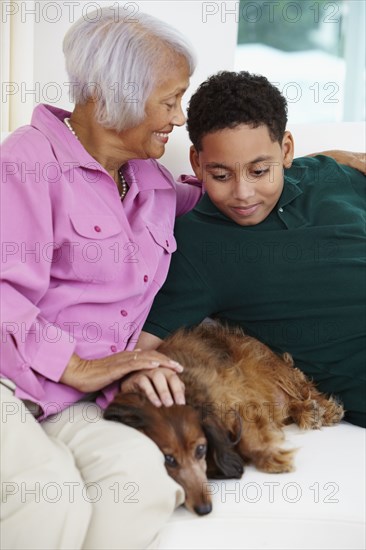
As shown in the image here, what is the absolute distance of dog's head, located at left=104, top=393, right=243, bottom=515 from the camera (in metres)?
1.88

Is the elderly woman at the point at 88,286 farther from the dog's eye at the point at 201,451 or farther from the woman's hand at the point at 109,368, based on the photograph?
the dog's eye at the point at 201,451

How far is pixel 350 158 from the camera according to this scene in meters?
2.69

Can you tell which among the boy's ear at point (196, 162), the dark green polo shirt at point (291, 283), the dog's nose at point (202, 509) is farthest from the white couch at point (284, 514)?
the boy's ear at point (196, 162)

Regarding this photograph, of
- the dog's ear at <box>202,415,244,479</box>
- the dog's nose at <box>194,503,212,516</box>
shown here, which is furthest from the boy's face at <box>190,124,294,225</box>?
the dog's nose at <box>194,503,212,516</box>

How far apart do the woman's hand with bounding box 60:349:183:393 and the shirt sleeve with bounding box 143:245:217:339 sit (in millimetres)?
317

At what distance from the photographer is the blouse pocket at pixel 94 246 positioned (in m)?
2.18

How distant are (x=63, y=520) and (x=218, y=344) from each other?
2.64ft

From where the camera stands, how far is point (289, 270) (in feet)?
7.95

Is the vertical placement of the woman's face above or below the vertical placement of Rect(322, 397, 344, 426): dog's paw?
above

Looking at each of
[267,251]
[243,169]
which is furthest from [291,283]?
[243,169]

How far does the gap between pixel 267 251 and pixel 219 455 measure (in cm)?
70

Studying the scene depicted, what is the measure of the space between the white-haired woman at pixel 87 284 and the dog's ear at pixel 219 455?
7.1 inches

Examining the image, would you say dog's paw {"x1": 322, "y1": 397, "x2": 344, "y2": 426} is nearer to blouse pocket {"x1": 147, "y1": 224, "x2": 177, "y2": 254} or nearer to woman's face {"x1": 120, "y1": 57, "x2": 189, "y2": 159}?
blouse pocket {"x1": 147, "y1": 224, "x2": 177, "y2": 254}

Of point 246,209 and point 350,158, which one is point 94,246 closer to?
point 246,209
